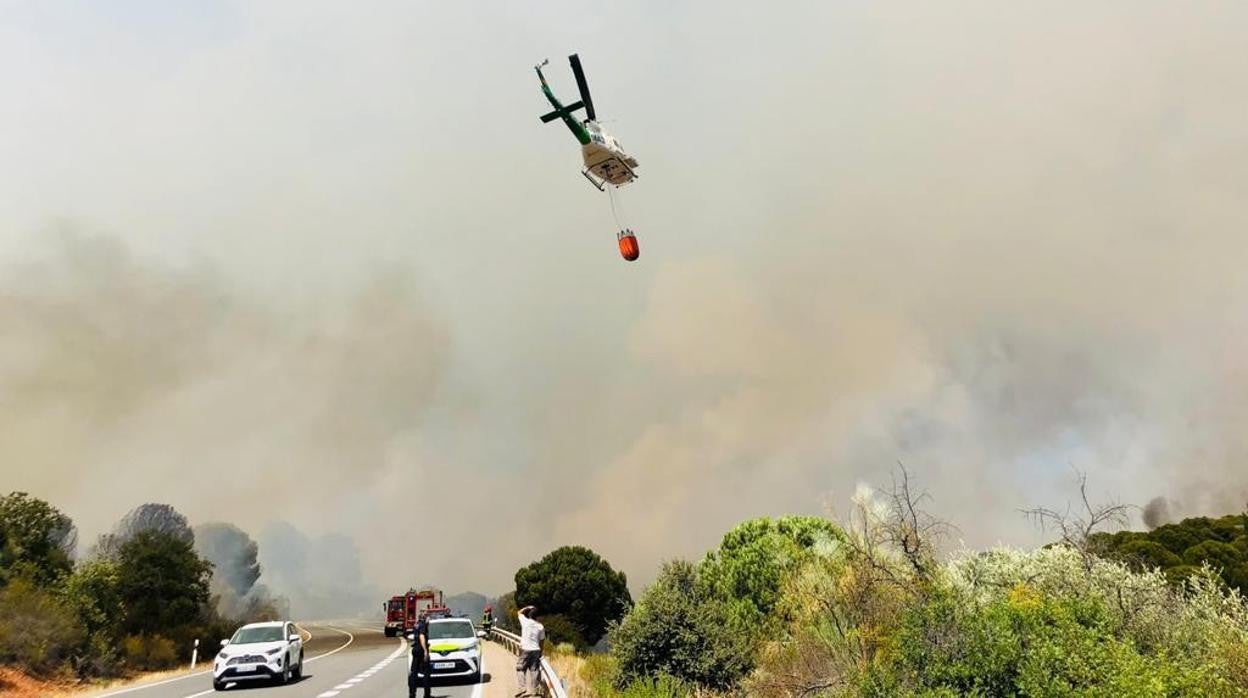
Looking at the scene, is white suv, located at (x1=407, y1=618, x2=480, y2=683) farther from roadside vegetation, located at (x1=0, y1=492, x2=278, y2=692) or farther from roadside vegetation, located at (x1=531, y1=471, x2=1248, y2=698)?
roadside vegetation, located at (x1=0, y1=492, x2=278, y2=692)

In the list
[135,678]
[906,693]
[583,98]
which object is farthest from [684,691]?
[135,678]

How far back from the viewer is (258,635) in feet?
68.4

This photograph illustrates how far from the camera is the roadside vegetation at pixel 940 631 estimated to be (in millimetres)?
9281

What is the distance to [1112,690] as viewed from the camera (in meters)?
8.76

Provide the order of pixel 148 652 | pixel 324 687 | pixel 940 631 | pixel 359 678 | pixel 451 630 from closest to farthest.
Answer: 1. pixel 940 631
2. pixel 324 687
3. pixel 451 630
4. pixel 359 678
5. pixel 148 652

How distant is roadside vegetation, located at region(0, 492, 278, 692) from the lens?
26172mm

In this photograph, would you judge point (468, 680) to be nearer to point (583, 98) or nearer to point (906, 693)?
point (906, 693)

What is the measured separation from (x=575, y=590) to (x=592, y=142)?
44.6m

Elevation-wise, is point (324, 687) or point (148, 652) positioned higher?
point (148, 652)

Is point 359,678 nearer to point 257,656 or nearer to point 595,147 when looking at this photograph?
point 257,656

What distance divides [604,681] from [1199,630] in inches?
464

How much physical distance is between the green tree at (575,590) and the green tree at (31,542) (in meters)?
35.5

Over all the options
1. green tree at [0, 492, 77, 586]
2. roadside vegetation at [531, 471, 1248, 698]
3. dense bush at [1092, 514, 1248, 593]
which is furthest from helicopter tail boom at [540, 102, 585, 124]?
green tree at [0, 492, 77, 586]

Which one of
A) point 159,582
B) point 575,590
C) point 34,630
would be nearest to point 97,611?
point 34,630
